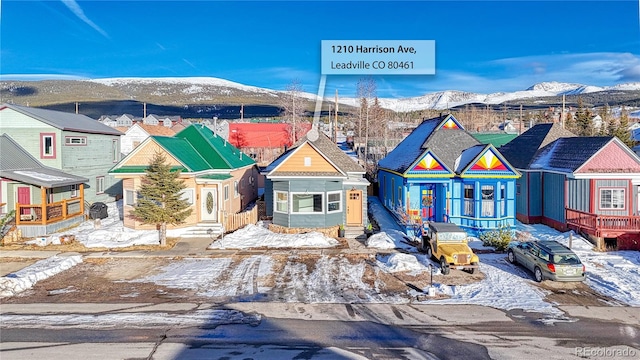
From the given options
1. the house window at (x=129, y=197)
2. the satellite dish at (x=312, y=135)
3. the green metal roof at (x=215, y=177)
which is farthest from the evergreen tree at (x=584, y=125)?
the house window at (x=129, y=197)

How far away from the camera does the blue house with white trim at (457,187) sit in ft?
78.0

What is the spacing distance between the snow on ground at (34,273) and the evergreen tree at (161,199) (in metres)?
3.78

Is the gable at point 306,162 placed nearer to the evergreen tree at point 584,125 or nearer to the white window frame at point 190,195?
the white window frame at point 190,195

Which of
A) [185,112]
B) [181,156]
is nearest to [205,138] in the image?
[181,156]

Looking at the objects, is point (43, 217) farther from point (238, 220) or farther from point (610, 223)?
point (610, 223)

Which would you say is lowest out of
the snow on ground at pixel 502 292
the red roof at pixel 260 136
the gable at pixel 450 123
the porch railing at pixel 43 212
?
the snow on ground at pixel 502 292

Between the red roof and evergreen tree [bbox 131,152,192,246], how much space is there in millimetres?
43619

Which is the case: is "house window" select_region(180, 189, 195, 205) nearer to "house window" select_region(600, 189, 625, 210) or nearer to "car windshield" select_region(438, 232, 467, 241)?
"car windshield" select_region(438, 232, 467, 241)

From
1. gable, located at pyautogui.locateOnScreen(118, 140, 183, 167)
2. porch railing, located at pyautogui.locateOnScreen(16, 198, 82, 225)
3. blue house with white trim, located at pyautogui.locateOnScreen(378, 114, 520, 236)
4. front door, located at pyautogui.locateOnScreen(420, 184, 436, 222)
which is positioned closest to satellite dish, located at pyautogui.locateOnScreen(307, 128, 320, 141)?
blue house with white trim, located at pyautogui.locateOnScreen(378, 114, 520, 236)

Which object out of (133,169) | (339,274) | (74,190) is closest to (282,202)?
(339,274)

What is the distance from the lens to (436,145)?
88.0 feet

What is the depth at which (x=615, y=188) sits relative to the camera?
74.8ft

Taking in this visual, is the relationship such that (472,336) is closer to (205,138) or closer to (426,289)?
(426,289)

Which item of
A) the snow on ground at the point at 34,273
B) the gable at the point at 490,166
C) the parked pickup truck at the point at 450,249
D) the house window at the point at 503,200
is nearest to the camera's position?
the snow on ground at the point at 34,273
